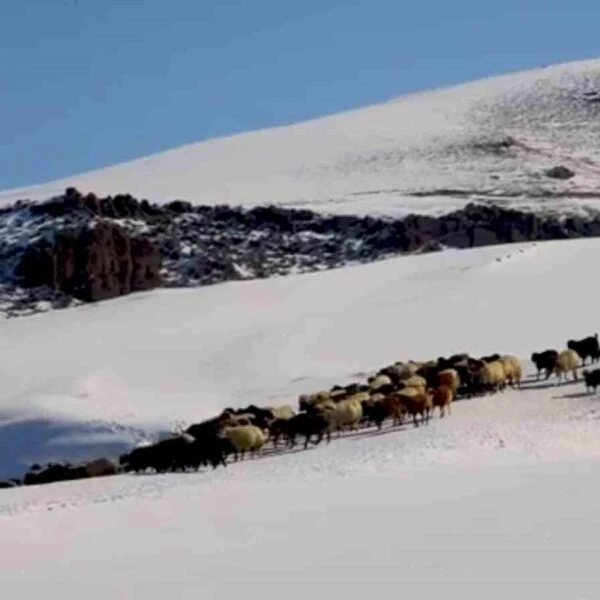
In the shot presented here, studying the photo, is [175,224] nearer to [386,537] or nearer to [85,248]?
[85,248]

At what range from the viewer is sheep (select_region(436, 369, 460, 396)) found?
26.5m

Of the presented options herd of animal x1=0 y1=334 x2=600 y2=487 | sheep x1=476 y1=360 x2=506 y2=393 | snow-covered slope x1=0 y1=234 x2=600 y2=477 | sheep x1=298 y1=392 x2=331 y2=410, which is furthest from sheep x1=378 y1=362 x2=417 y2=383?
snow-covered slope x1=0 y1=234 x2=600 y2=477

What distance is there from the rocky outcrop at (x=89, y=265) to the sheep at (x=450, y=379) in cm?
3260

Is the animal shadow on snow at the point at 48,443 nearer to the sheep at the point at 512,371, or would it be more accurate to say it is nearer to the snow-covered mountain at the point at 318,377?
the snow-covered mountain at the point at 318,377

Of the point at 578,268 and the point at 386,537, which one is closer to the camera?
the point at 386,537

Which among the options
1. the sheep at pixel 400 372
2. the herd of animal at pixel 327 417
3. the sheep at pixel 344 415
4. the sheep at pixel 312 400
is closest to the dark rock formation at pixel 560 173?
the sheep at pixel 400 372

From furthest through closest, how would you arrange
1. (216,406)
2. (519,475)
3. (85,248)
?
(85,248) < (216,406) < (519,475)

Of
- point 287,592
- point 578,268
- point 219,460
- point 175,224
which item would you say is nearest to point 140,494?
point 219,460

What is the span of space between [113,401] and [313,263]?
29.8 metres

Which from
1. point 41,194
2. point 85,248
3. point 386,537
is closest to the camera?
point 386,537

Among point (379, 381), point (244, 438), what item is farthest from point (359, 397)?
point (244, 438)

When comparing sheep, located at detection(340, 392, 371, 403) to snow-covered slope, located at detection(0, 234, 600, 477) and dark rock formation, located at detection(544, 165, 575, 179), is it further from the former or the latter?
dark rock formation, located at detection(544, 165, 575, 179)

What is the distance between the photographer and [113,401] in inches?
1320

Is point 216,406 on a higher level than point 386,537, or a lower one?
higher
